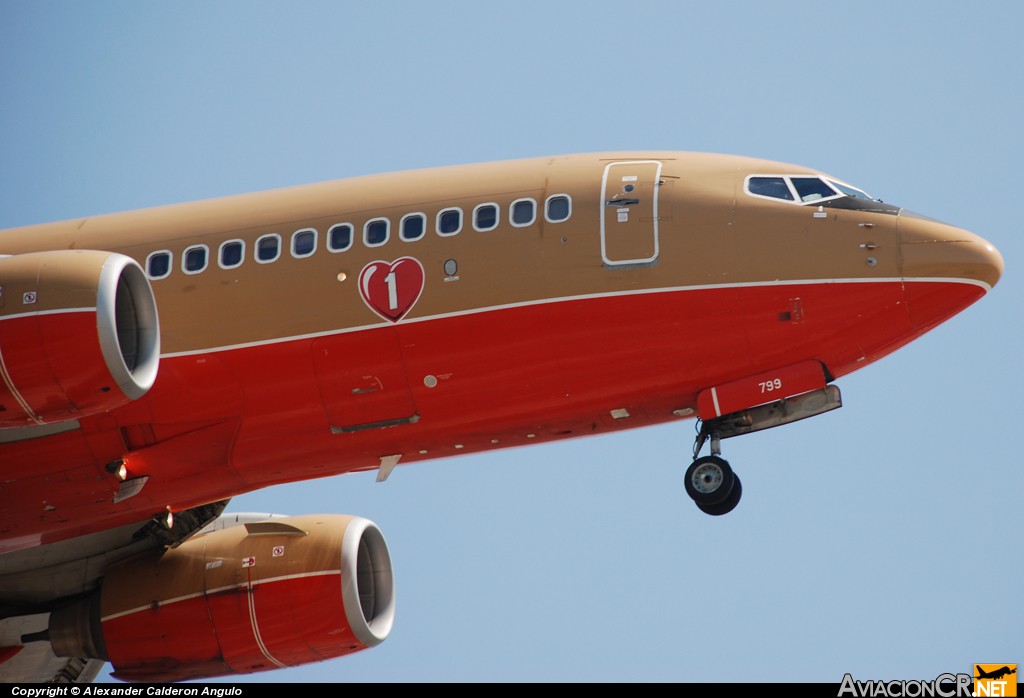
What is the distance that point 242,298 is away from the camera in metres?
25.7

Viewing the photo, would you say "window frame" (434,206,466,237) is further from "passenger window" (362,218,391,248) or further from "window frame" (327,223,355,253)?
"window frame" (327,223,355,253)

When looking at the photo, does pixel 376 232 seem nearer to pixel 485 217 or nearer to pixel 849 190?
pixel 485 217

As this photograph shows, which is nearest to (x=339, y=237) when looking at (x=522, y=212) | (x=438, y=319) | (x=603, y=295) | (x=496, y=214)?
(x=438, y=319)

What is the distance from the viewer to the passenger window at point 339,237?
25.5 m

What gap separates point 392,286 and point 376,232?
0.94 metres

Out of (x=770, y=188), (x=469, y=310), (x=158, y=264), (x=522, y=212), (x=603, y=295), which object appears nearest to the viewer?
(x=603, y=295)

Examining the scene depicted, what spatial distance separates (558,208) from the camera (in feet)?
81.6

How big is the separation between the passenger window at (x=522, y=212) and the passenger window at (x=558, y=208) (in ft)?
0.65

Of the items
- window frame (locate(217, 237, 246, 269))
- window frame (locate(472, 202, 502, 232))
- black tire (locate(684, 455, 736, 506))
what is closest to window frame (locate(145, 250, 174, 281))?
window frame (locate(217, 237, 246, 269))

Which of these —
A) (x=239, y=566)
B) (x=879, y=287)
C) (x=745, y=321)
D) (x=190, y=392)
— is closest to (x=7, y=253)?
(x=190, y=392)

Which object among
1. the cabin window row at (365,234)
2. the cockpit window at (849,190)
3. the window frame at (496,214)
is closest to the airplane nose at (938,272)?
the cockpit window at (849,190)

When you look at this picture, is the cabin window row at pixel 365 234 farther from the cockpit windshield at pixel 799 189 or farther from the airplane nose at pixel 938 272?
the airplane nose at pixel 938 272

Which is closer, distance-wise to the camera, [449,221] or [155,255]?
[449,221]

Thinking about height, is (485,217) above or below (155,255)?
below
